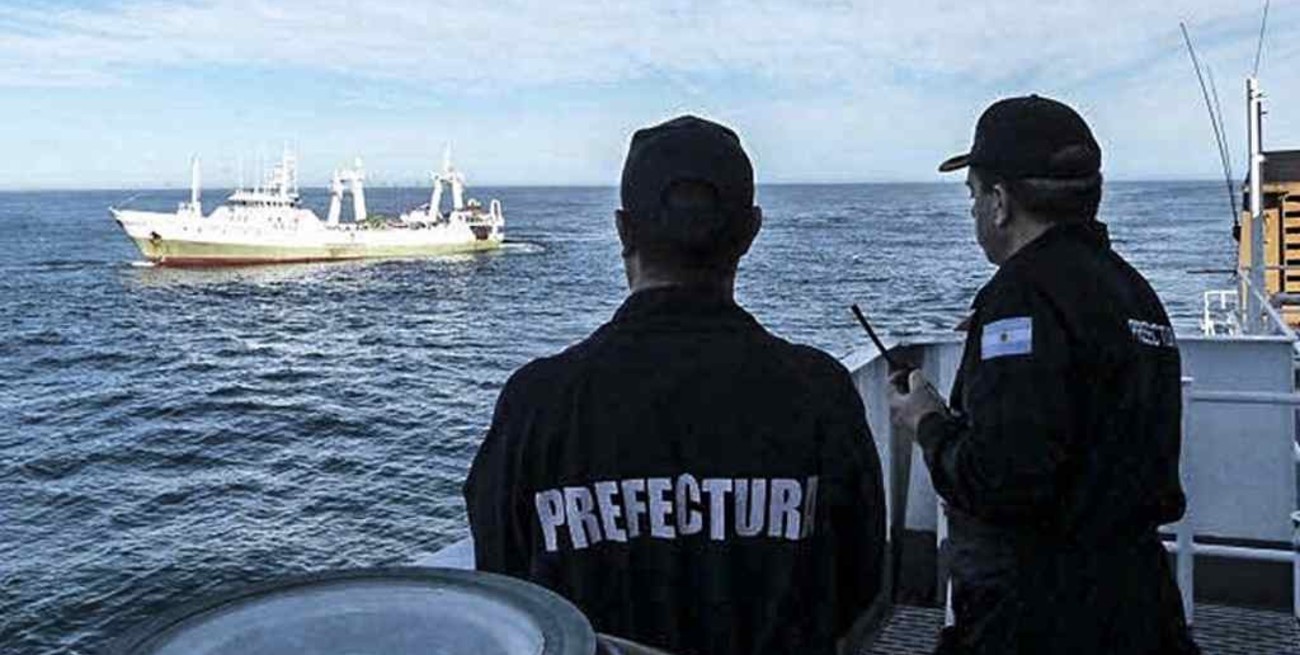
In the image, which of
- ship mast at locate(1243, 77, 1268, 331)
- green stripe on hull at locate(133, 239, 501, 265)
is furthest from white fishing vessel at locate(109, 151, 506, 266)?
ship mast at locate(1243, 77, 1268, 331)

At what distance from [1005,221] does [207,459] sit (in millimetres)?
24940

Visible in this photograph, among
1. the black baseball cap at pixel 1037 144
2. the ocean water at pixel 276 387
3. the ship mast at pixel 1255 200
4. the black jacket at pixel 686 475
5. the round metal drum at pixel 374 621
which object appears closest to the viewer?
the round metal drum at pixel 374 621

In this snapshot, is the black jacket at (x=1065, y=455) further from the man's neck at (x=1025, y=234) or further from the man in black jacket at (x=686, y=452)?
the man in black jacket at (x=686, y=452)

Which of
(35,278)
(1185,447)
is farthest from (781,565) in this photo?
(35,278)

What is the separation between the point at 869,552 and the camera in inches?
72.1

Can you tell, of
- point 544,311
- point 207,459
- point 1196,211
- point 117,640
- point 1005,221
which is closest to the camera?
point 117,640

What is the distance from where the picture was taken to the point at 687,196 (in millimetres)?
1740

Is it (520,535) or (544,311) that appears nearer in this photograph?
(520,535)

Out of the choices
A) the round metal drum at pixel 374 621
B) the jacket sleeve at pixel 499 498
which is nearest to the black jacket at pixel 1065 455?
the jacket sleeve at pixel 499 498

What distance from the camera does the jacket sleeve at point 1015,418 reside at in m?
2.23

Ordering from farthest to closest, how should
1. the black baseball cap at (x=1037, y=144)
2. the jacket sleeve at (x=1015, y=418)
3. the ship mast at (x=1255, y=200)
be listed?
1. the ship mast at (x=1255, y=200)
2. the black baseball cap at (x=1037, y=144)
3. the jacket sleeve at (x=1015, y=418)

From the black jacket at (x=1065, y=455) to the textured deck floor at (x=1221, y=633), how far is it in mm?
2536

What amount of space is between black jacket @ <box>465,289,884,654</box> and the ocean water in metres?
0.31

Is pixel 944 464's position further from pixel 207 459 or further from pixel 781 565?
pixel 207 459
